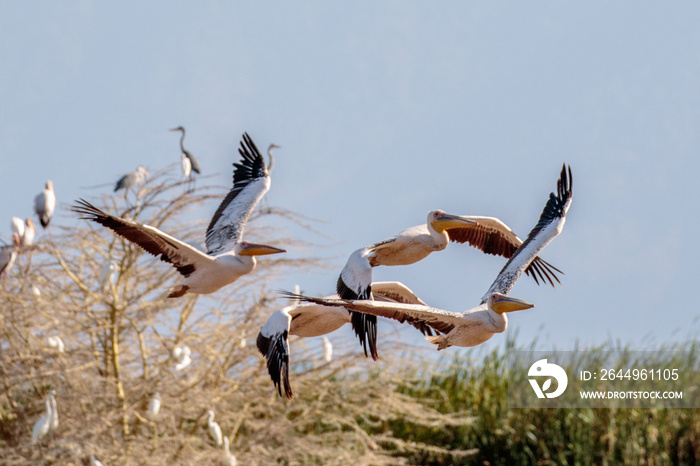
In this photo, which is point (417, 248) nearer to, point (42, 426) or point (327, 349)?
point (42, 426)

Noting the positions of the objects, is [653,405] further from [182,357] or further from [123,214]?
[123,214]

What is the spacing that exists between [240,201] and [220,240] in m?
0.39

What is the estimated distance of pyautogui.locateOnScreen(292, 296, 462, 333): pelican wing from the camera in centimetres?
428

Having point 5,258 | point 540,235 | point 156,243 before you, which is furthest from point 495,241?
point 5,258

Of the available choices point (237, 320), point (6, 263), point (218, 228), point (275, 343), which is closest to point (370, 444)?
point (237, 320)

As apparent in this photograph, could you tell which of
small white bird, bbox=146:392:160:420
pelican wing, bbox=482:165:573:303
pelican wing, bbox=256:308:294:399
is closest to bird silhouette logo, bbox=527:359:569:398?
small white bird, bbox=146:392:160:420

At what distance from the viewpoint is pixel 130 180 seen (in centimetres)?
1299

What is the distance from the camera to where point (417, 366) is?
50.8 feet

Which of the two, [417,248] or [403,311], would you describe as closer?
[403,311]

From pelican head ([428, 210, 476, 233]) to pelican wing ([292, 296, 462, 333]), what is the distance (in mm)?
680

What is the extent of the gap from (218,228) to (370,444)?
810cm

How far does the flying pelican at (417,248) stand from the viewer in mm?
5379

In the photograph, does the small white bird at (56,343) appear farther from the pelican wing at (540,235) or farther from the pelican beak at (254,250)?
the pelican wing at (540,235)

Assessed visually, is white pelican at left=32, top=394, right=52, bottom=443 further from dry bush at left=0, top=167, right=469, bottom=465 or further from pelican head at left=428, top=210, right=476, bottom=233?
pelican head at left=428, top=210, right=476, bottom=233
